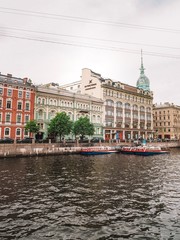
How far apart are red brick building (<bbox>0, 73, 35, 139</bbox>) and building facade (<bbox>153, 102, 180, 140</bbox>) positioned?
231ft

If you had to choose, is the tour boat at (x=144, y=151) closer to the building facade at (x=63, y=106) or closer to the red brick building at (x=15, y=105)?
the building facade at (x=63, y=106)

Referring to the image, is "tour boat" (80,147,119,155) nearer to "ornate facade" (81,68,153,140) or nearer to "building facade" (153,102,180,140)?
"ornate facade" (81,68,153,140)

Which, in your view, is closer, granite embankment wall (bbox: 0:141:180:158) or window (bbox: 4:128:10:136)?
granite embankment wall (bbox: 0:141:180:158)

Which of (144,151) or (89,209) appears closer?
(89,209)

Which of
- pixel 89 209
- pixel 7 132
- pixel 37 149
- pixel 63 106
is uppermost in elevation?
pixel 63 106

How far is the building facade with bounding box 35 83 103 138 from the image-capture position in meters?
57.1

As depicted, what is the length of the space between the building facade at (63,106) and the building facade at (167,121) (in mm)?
44137

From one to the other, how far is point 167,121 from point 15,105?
76.1 meters

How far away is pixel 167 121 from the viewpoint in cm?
10044

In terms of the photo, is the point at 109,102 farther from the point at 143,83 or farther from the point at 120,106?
the point at 143,83

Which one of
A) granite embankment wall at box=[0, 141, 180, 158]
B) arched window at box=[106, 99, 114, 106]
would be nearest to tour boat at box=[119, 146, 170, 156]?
granite embankment wall at box=[0, 141, 180, 158]

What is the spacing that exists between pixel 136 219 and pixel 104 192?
4821 millimetres

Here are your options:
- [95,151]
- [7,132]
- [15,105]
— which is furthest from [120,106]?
[7,132]

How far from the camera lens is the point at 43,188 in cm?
1584
